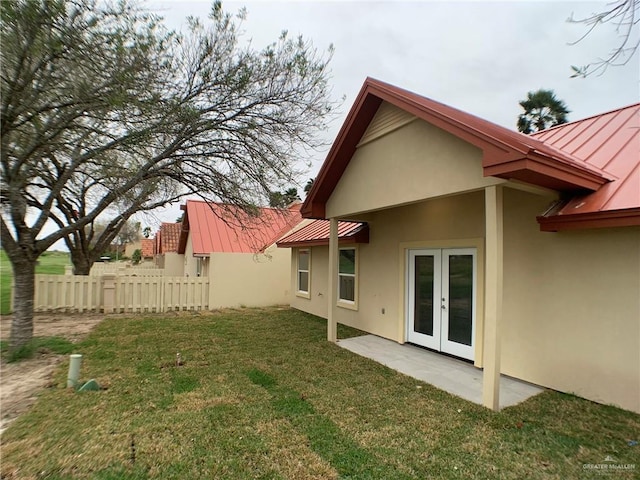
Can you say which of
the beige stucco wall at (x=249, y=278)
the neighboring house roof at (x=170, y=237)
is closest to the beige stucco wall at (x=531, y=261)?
the beige stucco wall at (x=249, y=278)

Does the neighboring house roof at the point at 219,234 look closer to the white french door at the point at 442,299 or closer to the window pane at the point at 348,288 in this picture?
the window pane at the point at 348,288

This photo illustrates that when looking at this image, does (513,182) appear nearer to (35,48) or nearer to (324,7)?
(324,7)

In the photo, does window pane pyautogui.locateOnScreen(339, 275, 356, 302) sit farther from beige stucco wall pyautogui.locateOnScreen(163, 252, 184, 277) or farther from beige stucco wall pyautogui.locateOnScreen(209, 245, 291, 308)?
beige stucco wall pyautogui.locateOnScreen(163, 252, 184, 277)

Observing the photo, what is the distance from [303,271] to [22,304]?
8.42m

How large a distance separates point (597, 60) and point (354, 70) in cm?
721

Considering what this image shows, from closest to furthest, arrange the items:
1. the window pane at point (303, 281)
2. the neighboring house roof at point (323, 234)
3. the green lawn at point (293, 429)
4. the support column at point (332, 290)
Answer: the green lawn at point (293, 429) < the support column at point (332, 290) < the neighboring house roof at point (323, 234) < the window pane at point (303, 281)

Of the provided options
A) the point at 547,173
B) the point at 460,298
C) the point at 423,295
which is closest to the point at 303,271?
the point at 423,295

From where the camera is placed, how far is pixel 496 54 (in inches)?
231

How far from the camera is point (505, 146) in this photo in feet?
13.4

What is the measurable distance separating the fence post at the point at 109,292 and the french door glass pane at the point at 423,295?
10.1 metres

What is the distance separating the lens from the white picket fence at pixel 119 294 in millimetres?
10953

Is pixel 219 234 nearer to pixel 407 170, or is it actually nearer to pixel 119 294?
pixel 119 294

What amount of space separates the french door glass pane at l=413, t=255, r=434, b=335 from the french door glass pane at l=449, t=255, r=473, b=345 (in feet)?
1.77

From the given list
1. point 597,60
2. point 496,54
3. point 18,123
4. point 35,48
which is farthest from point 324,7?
point 18,123
